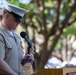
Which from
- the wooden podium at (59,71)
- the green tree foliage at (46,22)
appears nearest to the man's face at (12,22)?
the wooden podium at (59,71)

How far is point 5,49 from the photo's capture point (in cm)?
413

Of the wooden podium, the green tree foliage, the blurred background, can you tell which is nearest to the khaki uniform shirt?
the wooden podium

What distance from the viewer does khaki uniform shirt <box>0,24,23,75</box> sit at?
4121mm

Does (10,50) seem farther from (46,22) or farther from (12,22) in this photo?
(46,22)

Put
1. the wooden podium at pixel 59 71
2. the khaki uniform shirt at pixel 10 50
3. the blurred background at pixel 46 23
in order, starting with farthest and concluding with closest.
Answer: the blurred background at pixel 46 23 < the khaki uniform shirt at pixel 10 50 < the wooden podium at pixel 59 71

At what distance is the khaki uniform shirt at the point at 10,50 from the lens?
4.12m

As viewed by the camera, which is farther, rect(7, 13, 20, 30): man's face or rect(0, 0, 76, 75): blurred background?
rect(0, 0, 76, 75): blurred background

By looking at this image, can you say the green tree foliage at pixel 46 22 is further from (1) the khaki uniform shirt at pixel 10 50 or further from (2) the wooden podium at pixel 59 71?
(2) the wooden podium at pixel 59 71

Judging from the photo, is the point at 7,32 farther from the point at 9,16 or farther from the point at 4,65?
the point at 4,65

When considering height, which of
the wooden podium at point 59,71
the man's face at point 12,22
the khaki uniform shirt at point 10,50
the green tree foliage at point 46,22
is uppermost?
the green tree foliage at point 46,22

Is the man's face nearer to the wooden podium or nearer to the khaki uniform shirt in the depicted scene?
the khaki uniform shirt

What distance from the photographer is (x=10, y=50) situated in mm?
4156

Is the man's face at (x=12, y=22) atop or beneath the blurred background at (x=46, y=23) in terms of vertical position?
beneath

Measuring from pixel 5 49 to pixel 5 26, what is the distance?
1.04 feet
